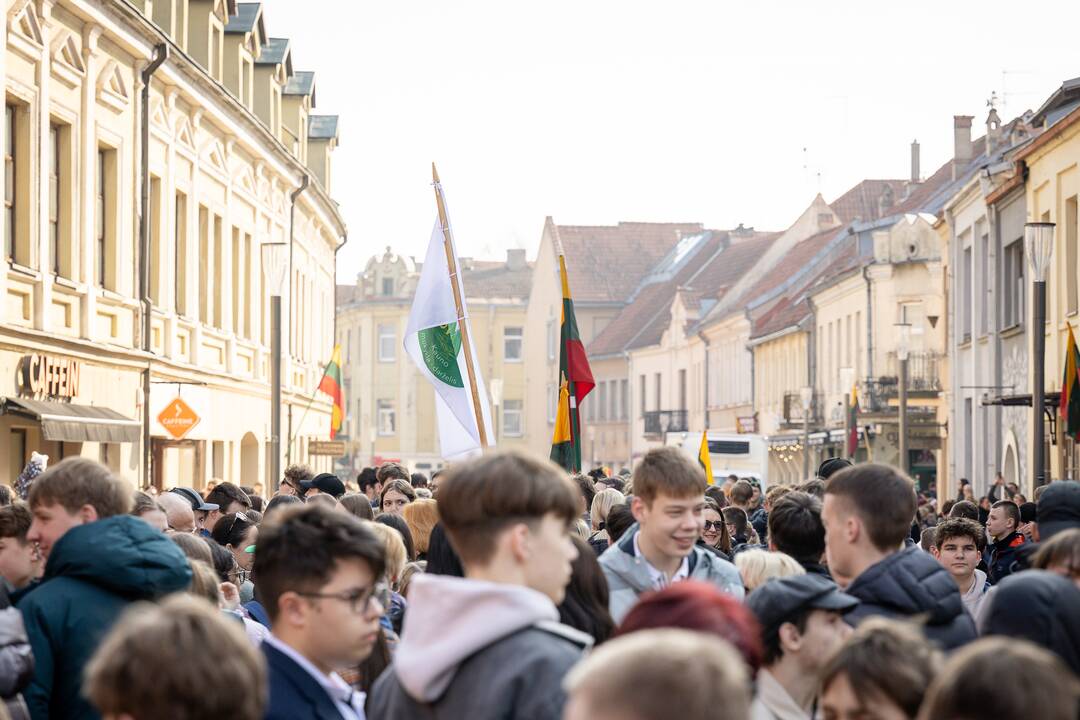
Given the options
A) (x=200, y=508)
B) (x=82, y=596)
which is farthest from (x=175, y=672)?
(x=200, y=508)

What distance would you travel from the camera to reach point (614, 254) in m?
94.8

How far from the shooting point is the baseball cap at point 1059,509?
731cm

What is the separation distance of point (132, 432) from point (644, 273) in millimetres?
71084

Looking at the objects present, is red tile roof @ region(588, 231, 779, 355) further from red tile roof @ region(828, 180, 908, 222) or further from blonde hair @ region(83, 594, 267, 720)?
blonde hair @ region(83, 594, 267, 720)

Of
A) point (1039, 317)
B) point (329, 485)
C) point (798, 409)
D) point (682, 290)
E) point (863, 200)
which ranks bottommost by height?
point (329, 485)

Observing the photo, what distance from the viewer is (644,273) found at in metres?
94.0

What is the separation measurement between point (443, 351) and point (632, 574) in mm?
6920

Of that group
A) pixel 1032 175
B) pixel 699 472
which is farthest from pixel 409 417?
pixel 699 472

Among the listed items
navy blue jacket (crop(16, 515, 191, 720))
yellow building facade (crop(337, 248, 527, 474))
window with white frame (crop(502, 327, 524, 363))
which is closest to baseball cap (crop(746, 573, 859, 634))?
navy blue jacket (crop(16, 515, 191, 720))

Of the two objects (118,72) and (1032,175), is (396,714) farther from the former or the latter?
(1032,175)

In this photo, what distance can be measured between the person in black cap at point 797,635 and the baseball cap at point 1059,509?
2.35 meters

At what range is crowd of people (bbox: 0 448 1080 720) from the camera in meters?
3.21

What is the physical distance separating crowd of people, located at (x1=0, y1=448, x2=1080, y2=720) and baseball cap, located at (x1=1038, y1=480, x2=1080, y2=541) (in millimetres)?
10

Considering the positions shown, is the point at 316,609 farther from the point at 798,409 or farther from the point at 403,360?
the point at 403,360
